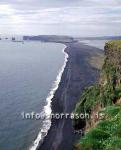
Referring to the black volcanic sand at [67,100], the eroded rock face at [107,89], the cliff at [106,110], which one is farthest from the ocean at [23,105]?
the eroded rock face at [107,89]

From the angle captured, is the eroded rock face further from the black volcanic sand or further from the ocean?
the ocean

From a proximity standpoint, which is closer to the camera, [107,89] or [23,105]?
[107,89]

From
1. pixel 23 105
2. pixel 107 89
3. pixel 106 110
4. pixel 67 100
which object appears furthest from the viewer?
pixel 67 100

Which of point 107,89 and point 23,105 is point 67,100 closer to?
point 23,105

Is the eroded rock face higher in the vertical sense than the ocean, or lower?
higher

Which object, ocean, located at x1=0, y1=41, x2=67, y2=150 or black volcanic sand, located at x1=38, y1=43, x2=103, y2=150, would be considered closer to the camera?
black volcanic sand, located at x1=38, y1=43, x2=103, y2=150

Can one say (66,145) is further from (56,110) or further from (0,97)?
(0,97)

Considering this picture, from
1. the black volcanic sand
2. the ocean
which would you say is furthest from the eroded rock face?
the ocean

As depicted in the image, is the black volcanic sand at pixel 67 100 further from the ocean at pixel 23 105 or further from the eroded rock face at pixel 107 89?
the eroded rock face at pixel 107 89

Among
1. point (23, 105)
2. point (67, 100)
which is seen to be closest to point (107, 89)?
point (23, 105)

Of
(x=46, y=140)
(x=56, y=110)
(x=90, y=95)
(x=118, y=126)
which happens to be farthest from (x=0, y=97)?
(x=118, y=126)
